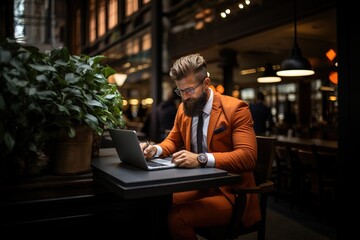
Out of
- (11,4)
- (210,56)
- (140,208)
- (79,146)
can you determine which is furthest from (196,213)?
(210,56)

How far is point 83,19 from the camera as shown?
13.7m

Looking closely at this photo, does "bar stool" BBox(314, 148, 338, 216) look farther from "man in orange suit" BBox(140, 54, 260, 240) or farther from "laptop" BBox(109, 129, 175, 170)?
"laptop" BBox(109, 129, 175, 170)

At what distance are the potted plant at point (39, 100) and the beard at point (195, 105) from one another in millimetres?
519

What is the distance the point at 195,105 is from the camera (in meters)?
2.07

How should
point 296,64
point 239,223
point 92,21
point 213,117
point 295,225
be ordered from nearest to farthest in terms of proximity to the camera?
point 239,223 → point 213,117 → point 295,225 → point 296,64 → point 92,21

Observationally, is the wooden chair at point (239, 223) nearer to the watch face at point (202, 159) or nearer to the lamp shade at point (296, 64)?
the watch face at point (202, 159)

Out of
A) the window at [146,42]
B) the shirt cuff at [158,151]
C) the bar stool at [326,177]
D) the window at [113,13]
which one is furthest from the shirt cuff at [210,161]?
the window at [113,13]

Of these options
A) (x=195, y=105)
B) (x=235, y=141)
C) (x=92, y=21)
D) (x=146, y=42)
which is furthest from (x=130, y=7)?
(x=235, y=141)

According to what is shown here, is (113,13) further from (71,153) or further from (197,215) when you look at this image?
(197,215)

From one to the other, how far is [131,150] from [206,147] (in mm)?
590

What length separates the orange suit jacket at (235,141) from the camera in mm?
1834

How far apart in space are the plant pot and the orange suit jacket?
671 millimetres

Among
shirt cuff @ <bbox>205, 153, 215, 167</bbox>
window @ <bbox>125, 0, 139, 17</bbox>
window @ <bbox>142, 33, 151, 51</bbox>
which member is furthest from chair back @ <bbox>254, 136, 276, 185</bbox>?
window @ <bbox>125, 0, 139, 17</bbox>

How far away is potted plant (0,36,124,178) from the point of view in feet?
4.60
